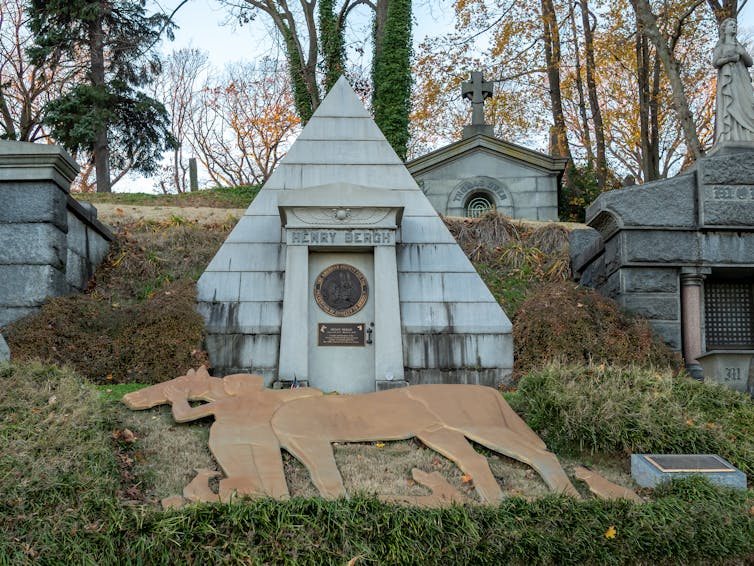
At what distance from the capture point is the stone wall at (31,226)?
988 cm

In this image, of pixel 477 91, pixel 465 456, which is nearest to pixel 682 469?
pixel 465 456

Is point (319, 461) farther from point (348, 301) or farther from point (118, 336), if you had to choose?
point (118, 336)

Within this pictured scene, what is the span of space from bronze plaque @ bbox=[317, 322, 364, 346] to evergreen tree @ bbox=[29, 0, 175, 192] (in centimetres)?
1493

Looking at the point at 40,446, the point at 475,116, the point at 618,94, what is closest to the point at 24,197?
the point at 40,446

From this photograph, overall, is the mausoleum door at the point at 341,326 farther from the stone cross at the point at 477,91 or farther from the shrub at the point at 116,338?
the stone cross at the point at 477,91

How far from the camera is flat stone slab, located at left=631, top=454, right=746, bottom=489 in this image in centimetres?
635

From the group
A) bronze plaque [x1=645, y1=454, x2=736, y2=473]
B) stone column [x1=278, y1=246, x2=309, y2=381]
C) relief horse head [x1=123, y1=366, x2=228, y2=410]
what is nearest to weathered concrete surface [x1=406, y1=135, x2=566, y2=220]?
stone column [x1=278, y1=246, x2=309, y2=381]

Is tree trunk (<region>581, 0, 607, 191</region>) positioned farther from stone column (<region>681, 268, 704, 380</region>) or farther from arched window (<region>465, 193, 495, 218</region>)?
stone column (<region>681, 268, 704, 380</region>)

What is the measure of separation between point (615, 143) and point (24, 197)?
84.2 feet

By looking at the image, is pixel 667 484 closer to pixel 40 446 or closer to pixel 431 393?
pixel 431 393

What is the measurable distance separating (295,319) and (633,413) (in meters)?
4.10

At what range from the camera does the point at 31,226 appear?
33.2ft

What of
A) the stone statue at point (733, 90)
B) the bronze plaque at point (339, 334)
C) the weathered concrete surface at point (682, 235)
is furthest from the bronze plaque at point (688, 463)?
the stone statue at point (733, 90)

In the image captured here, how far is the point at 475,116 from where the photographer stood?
69.1 ft
